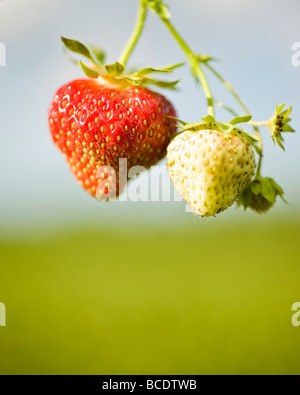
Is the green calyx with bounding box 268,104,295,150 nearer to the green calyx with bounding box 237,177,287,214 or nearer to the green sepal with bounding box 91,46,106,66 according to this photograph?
the green calyx with bounding box 237,177,287,214

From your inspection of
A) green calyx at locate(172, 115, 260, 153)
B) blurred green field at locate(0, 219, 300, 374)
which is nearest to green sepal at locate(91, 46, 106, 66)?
green calyx at locate(172, 115, 260, 153)

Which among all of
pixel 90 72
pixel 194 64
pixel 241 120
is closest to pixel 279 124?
pixel 241 120

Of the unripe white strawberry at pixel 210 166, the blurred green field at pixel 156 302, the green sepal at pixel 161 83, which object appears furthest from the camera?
the blurred green field at pixel 156 302

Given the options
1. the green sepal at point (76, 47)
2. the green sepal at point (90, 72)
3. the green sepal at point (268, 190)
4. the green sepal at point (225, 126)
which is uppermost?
the green sepal at point (76, 47)

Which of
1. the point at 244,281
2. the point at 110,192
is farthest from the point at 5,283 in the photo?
the point at 110,192

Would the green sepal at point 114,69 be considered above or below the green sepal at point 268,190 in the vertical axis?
above

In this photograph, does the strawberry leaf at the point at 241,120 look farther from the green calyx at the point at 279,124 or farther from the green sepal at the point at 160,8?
the green sepal at the point at 160,8

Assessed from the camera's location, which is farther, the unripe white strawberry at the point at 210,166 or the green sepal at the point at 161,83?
the green sepal at the point at 161,83

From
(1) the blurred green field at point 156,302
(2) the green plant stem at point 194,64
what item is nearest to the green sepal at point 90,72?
(2) the green plant stem at point 194,64
